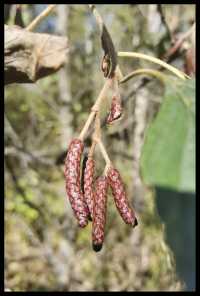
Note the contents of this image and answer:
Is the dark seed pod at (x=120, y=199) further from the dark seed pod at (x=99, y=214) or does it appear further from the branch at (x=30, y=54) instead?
the branch at (x=30, y=54)

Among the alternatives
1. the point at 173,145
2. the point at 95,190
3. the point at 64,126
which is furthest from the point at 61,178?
the point at 173,145

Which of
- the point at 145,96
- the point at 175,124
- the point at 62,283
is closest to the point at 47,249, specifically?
the point at 62,283

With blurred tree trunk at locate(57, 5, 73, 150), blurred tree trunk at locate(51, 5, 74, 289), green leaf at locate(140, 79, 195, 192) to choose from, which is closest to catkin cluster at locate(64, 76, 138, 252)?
green leaf at locate(140, 79, 195, 192)

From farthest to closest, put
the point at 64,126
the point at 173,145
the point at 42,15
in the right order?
the point at 64,126, the point at 42,15, the point at 173,145

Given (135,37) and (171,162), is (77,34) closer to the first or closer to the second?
(135,37)

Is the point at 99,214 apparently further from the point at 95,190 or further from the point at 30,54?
the point at 30,54

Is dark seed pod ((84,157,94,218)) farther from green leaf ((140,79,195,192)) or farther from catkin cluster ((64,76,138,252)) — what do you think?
green leaf ((140,79,195,192))
